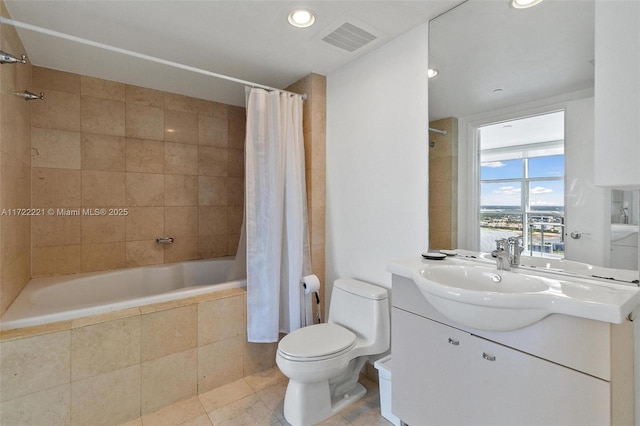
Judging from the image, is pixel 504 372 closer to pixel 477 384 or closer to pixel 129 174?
pixel 477 384

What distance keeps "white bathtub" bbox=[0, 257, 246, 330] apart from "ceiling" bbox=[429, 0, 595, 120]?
1943 mm

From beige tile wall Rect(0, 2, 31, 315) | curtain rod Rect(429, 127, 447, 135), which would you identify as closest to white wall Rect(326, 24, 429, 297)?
curtain rod Rect(429, 127, 447, 135)

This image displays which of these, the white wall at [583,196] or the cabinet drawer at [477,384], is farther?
the white wall at [583,196]

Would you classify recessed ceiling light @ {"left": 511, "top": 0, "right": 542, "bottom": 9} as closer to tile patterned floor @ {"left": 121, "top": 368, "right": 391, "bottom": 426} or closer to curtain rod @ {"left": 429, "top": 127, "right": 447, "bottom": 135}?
curtain rod @ {"left": 429, "top": 127, "right": 447, "bottom": 135}

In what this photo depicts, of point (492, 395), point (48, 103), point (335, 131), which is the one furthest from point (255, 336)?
point (48, 103)

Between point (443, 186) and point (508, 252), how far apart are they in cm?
49

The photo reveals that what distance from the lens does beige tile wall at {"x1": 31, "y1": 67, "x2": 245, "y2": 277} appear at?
2.34m

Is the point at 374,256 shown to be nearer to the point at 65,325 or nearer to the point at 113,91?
the point at 65,325

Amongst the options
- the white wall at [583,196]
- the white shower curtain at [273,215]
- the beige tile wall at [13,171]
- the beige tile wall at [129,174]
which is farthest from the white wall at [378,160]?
the beige tile wall at [13,171]

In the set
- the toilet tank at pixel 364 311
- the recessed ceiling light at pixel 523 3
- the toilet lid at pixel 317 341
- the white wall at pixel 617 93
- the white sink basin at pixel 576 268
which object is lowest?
the toilet lid at pixel 317 341

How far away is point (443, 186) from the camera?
5.60 ft

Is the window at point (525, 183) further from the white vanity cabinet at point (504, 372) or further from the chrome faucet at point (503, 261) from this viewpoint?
the white vanity cabinet at point (504, 372)

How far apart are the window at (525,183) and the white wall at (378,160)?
330mm

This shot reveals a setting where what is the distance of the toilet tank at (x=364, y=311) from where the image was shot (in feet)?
5.99
